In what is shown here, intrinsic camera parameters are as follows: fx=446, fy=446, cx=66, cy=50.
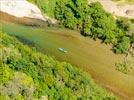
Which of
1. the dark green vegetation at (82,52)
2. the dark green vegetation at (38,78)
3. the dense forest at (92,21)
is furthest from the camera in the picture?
the dense forest at (92,21)

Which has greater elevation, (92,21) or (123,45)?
(92,21)

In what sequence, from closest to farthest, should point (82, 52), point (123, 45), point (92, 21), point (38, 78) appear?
1. point (38, 78)
2. point (82, 52)
3. point (123, 45)
4. point (92, 21)

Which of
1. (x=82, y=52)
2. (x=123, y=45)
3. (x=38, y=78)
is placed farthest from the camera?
(x=123, y=45)

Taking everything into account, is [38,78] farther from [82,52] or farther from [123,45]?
[123,45]

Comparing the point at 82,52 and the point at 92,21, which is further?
the point at 92,21

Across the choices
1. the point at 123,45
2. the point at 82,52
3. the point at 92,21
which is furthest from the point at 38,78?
the point at 92,21

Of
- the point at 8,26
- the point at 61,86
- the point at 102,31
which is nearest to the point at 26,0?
the point at 8,26

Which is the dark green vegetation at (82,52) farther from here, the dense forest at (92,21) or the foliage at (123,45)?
the dense forest at (92,21)

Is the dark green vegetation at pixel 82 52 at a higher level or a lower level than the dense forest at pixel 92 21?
lower

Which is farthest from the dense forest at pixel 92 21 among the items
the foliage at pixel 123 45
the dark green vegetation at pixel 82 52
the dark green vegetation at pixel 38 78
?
the dark green vegetation at pixel 38 78
